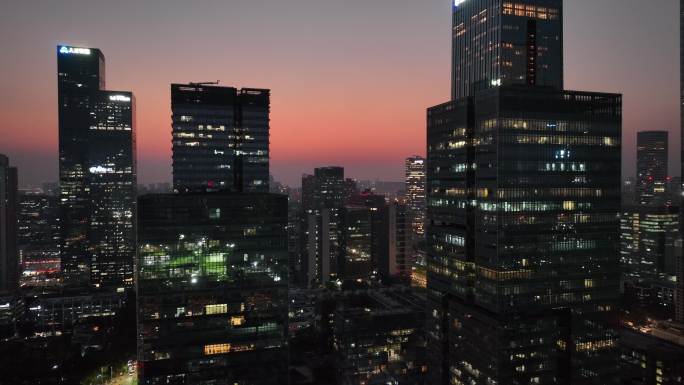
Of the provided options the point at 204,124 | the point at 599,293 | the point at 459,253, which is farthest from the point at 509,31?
the point at 204,124

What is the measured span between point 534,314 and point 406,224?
117386 millimetres

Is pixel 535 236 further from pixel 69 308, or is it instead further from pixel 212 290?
pixel 69 308

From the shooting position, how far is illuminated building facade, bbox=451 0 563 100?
3049 inches

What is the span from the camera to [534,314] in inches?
2726

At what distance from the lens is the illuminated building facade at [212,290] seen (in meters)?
67.1

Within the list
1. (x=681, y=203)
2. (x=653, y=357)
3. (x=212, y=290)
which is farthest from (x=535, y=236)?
(x=681, y=203)

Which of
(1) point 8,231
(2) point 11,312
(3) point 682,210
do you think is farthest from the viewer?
(1) point 8,231

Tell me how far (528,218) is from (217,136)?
7868 centimetres

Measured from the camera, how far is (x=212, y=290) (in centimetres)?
6888

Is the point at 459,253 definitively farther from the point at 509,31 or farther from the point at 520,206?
the point at 509,31

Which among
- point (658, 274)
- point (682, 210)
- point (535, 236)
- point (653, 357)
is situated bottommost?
point (658, 274)

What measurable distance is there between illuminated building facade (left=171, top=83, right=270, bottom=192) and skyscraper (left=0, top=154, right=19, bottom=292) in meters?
107

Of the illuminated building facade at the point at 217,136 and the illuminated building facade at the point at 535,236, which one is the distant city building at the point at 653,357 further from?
the illuminated building facade at the point at 217,136

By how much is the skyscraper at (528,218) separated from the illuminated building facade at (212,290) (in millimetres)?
27387
